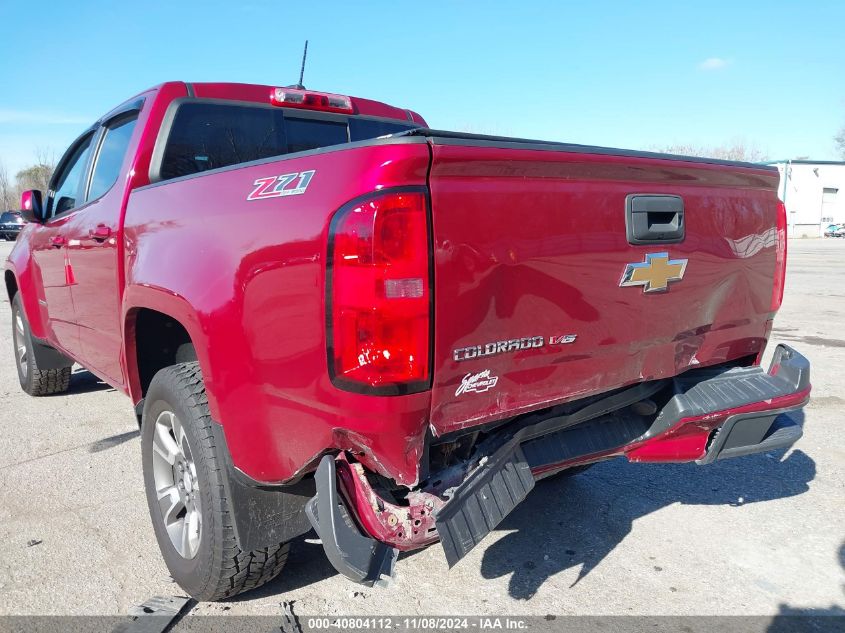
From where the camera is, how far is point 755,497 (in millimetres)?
3648

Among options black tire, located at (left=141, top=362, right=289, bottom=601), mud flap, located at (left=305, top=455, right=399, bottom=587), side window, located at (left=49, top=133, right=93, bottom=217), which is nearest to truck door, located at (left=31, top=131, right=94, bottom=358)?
side window, located at (left=49, top=133, right=93, bottom=217)

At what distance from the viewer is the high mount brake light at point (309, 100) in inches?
148

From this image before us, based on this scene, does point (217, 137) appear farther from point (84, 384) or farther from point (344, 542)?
point (84, 384)

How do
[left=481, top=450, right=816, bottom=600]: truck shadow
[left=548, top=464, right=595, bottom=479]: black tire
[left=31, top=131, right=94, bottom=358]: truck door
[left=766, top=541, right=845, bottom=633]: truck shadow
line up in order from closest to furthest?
[left=766, top=541, right=845, bottom=633]: truck shadow < [left=481, top=450, right=816, bottom=600]: truck shadow < [left=548, top=464, right=595, bottom=479]: black tire < [left=31, top=131, right=94, bottom=358]: truck door

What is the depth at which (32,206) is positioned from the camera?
4.57 metres

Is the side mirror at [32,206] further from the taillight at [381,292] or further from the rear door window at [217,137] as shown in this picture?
the taillight at [381,292]

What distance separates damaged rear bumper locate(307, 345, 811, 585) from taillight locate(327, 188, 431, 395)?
347 mm

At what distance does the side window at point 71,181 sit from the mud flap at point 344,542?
119 inches

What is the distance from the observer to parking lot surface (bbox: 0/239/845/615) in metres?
2.70

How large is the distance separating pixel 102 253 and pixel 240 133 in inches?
37.1

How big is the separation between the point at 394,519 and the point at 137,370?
173cm

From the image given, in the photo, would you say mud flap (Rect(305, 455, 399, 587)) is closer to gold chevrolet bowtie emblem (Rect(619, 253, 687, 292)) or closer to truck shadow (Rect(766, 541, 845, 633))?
gold chevrolet bowtie emblem (Rect(619, 253, 687, 292))

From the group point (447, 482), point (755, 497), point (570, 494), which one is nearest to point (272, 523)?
point (447, 482)

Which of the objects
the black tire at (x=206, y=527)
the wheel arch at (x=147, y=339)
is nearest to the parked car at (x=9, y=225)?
the wheel arch at (x=147, y=339)
